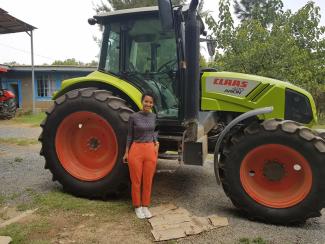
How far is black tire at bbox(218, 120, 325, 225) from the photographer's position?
414cm

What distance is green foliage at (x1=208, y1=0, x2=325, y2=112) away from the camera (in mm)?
13516

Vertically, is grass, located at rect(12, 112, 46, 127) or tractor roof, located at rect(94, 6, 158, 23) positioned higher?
tractor roof, located at rect(94, 6, 158, 23)

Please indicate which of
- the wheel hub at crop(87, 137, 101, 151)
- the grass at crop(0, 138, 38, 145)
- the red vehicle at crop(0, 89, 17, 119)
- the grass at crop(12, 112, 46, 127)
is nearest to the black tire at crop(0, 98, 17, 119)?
the red vehicle at crop(0, 89, 17, 119)

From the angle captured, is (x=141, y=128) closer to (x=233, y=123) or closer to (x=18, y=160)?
(x=233, y=123)

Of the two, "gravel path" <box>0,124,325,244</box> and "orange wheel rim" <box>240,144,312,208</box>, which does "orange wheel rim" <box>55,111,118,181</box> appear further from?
"orange wheel rim" <box>240,144,312,208</box>

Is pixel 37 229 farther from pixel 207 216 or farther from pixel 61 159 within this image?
pixel 207 216

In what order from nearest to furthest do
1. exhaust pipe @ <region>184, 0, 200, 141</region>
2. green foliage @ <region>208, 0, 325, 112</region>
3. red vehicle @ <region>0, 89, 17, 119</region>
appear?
exhaust pipe @ <region>184, 0, 200, 141</region>, green foliage @ <region>208, 0, 325, 112</region>, red vehicle @ <region>0, 89, 17, 119</region>

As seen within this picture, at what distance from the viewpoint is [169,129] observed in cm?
521

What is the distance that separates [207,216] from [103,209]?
1.22 meters

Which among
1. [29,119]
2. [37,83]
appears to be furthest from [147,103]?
[37,83]

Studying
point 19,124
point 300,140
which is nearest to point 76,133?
point 300,140

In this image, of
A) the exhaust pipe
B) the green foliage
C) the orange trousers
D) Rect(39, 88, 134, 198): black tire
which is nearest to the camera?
the orange trousers

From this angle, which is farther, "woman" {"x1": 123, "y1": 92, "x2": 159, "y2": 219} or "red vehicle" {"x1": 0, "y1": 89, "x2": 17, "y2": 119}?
"red vehicle" {"x1": 0, "y1": 89, "x2": 17, "y2": 119}

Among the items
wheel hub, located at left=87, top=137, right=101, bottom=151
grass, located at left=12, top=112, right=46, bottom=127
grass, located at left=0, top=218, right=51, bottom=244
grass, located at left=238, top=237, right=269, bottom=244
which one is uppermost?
wheel hub, located at left=87, top=137, right=101, bottom=151
